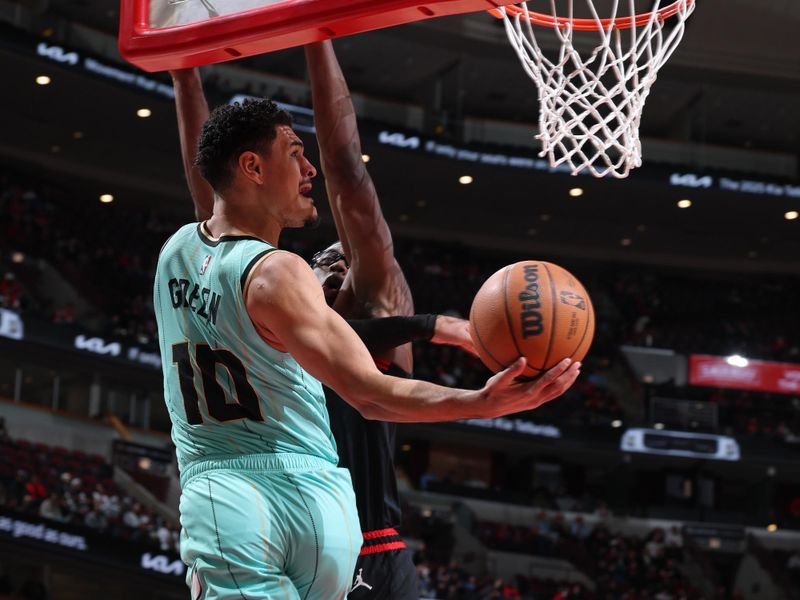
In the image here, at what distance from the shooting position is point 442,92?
70.2 ft

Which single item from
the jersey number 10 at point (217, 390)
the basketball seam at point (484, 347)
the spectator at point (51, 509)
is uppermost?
the basketball seam at point (484, 347)

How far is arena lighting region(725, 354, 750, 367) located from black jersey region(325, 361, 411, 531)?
20.2 metres

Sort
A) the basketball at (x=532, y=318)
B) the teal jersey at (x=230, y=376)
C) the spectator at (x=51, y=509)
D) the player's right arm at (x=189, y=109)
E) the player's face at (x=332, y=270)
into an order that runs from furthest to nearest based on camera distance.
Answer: the spectator at (x=51, y=509), the player's face at (x=332, y=270), the player's right arm at (x=189, y=109), the teal jersey at (x=230, y=376), the basketball at (x=532, y=318)

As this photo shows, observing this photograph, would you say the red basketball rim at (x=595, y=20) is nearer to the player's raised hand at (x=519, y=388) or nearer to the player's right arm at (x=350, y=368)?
the player's right arm at (x=350, y=368)

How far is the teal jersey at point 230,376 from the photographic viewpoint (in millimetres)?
2365

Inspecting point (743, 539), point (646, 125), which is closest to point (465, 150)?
point (646, 125)

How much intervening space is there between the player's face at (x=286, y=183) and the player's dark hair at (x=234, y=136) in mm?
24

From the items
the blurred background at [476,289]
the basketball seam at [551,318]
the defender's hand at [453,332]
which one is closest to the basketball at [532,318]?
the basketball seam at [551,318]

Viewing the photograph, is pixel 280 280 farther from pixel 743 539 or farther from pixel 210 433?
pixel 743 539

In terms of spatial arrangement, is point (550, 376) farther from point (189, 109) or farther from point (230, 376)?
point (189, 109)

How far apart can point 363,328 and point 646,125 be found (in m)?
20.8

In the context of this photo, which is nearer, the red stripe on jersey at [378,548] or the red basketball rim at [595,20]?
the red stripe on jersey at [378,548]

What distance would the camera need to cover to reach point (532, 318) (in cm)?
224

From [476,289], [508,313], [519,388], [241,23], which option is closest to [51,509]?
[476,289]
